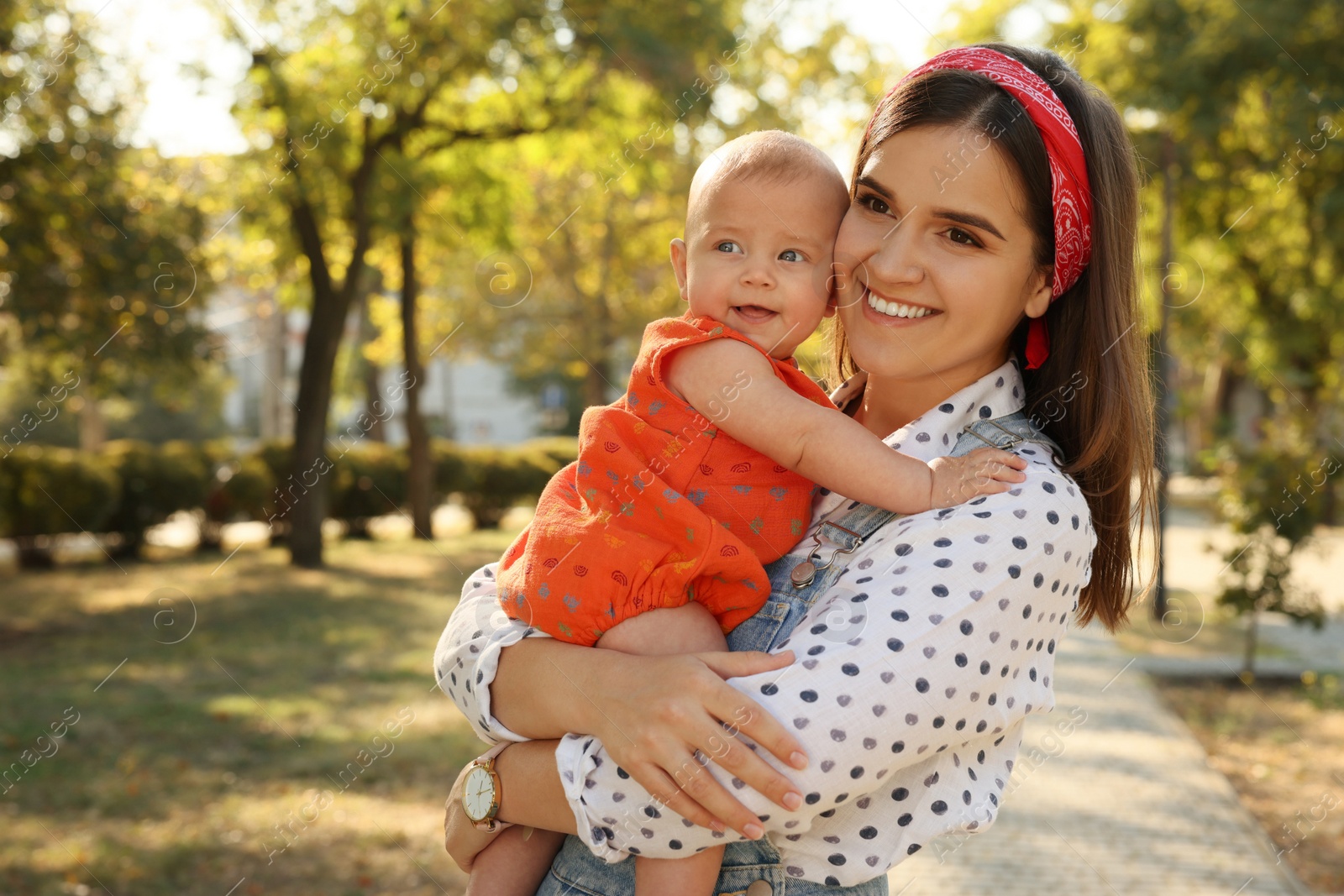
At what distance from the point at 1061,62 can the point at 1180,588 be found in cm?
1371

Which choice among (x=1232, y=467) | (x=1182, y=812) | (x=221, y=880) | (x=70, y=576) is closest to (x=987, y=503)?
(x=221, y=880)

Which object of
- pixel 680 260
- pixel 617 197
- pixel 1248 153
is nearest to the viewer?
pixel 680 260

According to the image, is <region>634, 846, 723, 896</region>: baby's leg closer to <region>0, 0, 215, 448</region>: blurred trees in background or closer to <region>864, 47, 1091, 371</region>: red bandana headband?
<region>864, 47, 1091, 371</region>: red bandana headband

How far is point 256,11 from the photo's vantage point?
1294 centimetres

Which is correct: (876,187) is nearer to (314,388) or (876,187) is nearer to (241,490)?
(314,388)

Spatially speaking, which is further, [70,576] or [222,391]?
[222,391]

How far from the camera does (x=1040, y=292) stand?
1969mm

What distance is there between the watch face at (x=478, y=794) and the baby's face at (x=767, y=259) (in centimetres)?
85

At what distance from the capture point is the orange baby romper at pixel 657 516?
1762 millimetres

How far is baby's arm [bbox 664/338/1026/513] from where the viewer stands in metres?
1.74

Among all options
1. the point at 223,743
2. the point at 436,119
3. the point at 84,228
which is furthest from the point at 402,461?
the point at 223,743

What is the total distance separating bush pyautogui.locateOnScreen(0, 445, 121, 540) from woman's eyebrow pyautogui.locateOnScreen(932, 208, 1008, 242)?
50.2ft

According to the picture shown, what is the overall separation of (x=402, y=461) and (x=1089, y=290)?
20.1 metres

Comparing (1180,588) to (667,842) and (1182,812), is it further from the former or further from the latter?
(667,842)
